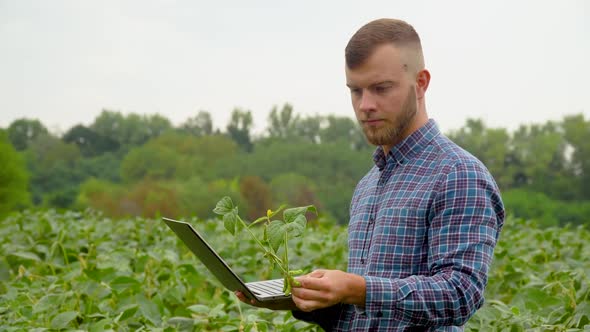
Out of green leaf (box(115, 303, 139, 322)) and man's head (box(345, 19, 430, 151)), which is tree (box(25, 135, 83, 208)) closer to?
green leaf (box(115, 303, 139, 322))

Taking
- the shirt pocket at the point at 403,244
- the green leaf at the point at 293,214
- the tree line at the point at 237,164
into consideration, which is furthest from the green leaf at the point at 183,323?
the tree line at the point at 237,164

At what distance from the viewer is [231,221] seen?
60.2 inches

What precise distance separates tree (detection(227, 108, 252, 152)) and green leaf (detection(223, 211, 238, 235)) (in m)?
46.7

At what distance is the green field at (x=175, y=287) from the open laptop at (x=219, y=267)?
0.57 metres

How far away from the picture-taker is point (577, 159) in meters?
34.5

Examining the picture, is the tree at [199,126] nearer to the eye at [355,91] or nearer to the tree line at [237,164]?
the tree line at [237,164]

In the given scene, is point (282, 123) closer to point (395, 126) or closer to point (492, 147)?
point (492, 147)

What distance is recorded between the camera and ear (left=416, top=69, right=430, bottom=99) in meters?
1.72

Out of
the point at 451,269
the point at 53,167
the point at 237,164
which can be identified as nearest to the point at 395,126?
the point at 451,269

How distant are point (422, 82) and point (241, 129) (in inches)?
1868

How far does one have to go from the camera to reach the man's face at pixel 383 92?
1660mm

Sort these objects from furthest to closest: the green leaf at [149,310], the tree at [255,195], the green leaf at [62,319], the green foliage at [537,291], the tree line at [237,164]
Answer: the tree at [255,195] < the tree line at [237,164] < the green leaf at [149,310] < the green leaf at [62,319] < the green foliage at [537,291]

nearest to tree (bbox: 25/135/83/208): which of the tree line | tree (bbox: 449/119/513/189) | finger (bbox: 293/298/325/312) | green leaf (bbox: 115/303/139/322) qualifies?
the tree line

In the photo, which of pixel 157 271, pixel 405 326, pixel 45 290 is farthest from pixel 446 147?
pixel 157 271
